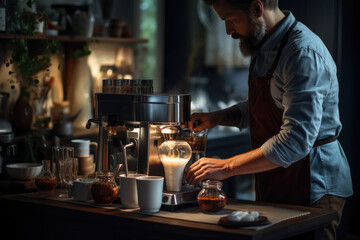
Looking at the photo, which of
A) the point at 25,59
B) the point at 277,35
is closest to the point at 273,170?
the point at 277,35

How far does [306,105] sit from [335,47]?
1758mm

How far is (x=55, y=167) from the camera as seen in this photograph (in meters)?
2.69

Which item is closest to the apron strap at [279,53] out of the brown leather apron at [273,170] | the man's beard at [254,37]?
the brown leather apron at [273,170]

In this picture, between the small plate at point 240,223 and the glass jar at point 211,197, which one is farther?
the glass jar at point 211,197

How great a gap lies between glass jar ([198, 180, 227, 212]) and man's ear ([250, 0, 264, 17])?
2.51ft

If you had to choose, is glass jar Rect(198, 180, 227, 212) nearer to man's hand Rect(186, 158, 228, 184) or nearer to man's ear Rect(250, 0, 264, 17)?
man's hand Rect(186, 158, 228, 184)

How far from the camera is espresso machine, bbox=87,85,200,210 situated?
2.32 meters

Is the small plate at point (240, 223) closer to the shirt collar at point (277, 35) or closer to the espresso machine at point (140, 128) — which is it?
the espresso machine at point (140, 128)

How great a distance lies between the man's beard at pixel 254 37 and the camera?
8.14ft

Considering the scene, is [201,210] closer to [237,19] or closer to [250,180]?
[237,19]

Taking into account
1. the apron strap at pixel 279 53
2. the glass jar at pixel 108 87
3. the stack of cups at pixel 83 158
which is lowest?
the stack of cups at pixel 83 158

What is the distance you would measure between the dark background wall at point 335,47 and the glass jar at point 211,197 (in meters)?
1.64

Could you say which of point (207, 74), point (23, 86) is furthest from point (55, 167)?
point (207, 74)

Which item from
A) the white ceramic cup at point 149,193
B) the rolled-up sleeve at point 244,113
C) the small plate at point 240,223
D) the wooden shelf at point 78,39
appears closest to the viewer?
the small plate at point 240,223
